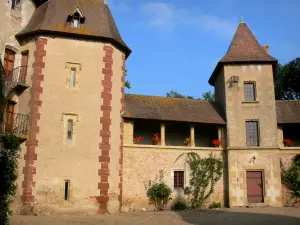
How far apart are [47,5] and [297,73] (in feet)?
90.9

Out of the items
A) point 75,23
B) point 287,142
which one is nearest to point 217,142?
point 287,142

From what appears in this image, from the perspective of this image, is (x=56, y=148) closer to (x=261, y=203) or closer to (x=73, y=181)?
(x=73, y=181)

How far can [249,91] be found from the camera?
826 inches

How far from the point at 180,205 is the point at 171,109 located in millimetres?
5665

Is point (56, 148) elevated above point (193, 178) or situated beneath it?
elevated above

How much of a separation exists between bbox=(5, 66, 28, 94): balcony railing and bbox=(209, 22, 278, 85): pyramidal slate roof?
11410mm

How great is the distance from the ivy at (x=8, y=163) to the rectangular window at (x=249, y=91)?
518 inches

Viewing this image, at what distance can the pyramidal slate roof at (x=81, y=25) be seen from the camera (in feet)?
57.0

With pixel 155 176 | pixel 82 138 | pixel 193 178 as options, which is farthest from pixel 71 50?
pixel 193 178

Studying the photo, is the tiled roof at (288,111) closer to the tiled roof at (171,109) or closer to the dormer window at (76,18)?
the tiled roof at (171,109)

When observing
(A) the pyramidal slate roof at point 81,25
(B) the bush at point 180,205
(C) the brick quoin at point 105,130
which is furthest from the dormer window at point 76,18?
(B) the bush at point 180,205

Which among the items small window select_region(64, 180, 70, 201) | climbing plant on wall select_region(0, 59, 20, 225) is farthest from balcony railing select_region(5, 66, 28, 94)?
small window select_region(64, 180, 70, 201)

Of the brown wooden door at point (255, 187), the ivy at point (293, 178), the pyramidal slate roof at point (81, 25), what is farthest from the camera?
the ivy at point (293, 178)

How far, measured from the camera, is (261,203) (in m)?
19.1
